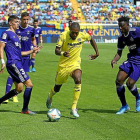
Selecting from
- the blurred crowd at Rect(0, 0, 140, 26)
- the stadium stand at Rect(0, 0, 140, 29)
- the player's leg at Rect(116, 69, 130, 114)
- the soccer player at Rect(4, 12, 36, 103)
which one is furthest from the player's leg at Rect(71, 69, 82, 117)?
the stadium stand at Rect(0, 0, 140, 29)

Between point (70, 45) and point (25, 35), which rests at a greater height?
point (70, 45)

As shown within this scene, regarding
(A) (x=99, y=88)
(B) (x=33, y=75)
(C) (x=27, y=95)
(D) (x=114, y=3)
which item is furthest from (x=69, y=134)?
(D) (x=114, y=3)

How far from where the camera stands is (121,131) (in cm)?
669

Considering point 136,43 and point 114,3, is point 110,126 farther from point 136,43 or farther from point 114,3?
point 114,3

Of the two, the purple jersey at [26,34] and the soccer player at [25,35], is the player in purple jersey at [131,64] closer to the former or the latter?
the soccer player at [25,35]

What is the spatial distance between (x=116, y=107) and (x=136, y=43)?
5.93 feet

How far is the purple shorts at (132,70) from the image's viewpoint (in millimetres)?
8430

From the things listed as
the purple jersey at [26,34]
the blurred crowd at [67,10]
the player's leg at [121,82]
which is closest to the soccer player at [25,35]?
the purple jersey at [26,34]

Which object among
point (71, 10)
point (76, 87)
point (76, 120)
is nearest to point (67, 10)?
point (71, 10)

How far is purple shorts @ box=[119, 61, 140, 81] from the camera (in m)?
8.43

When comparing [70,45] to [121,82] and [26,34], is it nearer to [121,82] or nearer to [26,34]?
[121,82]

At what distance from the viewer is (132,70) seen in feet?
27.9

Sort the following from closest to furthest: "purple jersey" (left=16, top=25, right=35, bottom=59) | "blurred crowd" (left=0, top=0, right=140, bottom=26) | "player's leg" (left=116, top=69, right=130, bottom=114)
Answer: "player's leg" (left=116, top=69, right=130, bottom=114) → "purple jersey" (left=16, top=25, right=35, bottom=59) → "blurred crowd" (left=0, top=0, right=140, bottom=26)

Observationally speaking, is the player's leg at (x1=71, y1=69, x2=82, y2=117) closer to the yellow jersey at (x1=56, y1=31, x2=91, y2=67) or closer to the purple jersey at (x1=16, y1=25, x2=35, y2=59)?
the yellow jersey at (x1=56, y1=31, x2=91, y2=67)
